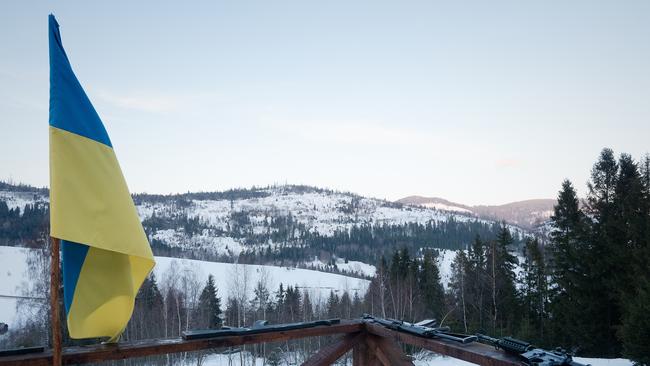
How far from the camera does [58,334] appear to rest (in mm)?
1764

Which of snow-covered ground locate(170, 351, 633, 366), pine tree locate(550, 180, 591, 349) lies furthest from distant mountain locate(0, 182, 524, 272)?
pine tree locate(550, 180, 591, 349)

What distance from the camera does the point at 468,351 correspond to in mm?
1876

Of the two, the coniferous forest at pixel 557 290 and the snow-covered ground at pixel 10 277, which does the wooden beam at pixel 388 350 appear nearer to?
the coniferous forest at pixel 557 290

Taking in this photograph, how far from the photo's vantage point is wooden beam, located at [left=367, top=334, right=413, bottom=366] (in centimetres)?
248

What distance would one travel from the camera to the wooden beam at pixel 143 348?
1.83 m

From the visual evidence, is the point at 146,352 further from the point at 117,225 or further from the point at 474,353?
the point at 474,353

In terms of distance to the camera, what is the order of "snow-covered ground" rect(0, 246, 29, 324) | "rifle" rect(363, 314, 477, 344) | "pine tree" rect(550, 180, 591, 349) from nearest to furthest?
"rifle" rect(363, 314, 477, 344), "pine tree" rect(550, 180, 591, 349), "snow-covered ground" rect(0, 246, 29, 324)

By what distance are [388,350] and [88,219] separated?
5.95 feet

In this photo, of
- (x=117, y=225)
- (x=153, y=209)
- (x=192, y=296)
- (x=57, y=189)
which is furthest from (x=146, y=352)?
(x=153, y=209)

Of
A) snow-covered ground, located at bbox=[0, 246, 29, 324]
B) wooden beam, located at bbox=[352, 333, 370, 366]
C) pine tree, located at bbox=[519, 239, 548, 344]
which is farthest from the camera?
snow-covered ground, located at bbox=[0, 246, 29, 324]

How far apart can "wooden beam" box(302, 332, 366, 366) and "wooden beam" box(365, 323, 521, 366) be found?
1.24 feet

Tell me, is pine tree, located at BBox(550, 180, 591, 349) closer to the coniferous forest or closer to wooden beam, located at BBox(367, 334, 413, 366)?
the coniferous forest

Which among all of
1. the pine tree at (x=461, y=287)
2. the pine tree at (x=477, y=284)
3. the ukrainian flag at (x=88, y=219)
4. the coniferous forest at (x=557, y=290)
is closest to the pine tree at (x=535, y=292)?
the coniferous forest at (x=557, y=290)

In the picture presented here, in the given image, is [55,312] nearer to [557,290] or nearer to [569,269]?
[569,269]
